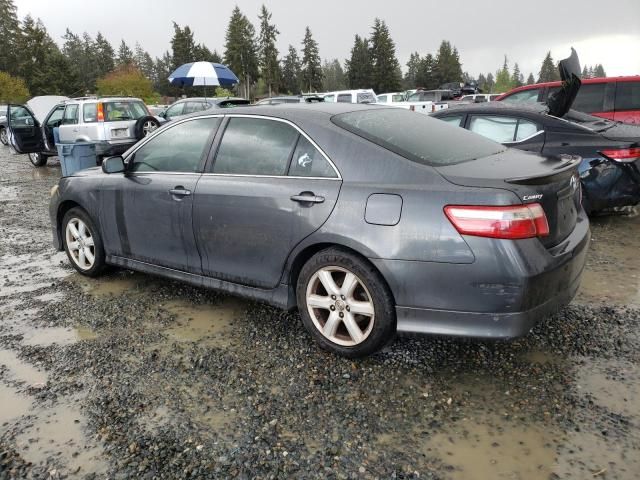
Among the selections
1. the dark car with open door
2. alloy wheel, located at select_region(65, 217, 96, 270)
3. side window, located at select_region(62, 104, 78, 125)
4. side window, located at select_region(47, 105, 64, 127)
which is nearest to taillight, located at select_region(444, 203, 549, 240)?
the dark car with open door

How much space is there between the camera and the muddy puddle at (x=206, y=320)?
3.54 meters

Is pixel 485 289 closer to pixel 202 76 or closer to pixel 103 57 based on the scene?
pixel 202 76

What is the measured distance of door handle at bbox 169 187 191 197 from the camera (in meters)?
3.70

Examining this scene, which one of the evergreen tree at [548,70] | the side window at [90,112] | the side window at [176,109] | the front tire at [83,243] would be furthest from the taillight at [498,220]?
the evergreen tree at [548,70]

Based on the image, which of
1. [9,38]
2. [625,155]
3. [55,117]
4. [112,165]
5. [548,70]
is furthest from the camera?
[548,70]

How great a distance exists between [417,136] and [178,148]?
1874 millimetres

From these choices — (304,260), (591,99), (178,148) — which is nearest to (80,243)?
(178,148)

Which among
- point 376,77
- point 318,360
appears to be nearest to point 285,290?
point 318,360

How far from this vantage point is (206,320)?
3.82m

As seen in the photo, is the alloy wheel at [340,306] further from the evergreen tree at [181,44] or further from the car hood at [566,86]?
the evergreen tree at [181,44]

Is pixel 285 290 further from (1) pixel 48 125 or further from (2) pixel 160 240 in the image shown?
(1) pixel 48 125

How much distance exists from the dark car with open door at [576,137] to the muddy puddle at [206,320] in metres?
3.62

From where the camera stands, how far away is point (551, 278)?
2668 millimetres

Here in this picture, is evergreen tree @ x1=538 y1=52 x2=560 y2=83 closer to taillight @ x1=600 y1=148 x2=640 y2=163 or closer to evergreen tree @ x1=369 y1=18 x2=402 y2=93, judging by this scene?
evergreen tree @ x1=369 y1=18 x2=402 y2=93
